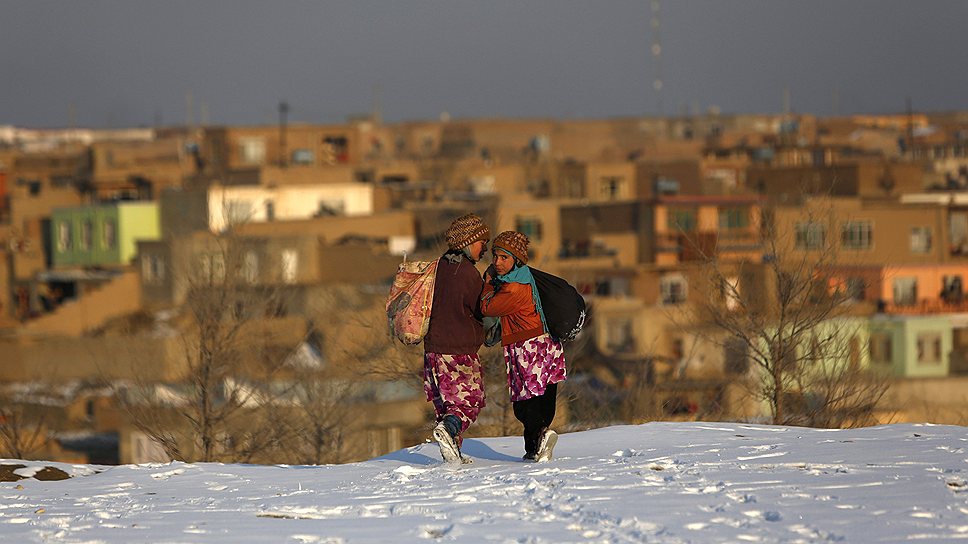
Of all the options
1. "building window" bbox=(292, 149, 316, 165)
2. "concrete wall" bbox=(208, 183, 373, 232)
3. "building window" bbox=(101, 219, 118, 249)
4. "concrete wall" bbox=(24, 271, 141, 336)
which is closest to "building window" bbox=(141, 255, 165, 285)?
"concrete wall" bbox=(24, 271, 141, 336)

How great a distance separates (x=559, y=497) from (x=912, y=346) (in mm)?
38433

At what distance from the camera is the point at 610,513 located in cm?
816

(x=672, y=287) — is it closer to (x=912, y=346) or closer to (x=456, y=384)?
(x=912, y=346)

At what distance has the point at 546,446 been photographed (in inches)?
408

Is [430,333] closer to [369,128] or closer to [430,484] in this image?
[430,484]

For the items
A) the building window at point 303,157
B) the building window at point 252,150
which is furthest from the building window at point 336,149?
the building window at point 252,150

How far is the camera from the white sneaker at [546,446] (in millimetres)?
10352

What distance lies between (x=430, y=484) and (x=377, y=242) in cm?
4276

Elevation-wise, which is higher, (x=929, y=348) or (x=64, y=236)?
(x=64, y=236)

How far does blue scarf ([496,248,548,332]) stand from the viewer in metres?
10.3

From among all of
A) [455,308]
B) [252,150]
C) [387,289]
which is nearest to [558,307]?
[455,308]

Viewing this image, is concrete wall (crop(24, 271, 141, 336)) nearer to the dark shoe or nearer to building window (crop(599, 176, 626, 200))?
building window (crop(599, 176, 626, 200))

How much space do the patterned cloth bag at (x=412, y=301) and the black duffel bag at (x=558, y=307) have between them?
67cm

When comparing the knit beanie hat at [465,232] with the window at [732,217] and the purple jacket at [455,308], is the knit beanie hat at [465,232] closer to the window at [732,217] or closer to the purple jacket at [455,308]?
the purple jacket at [455,308]
